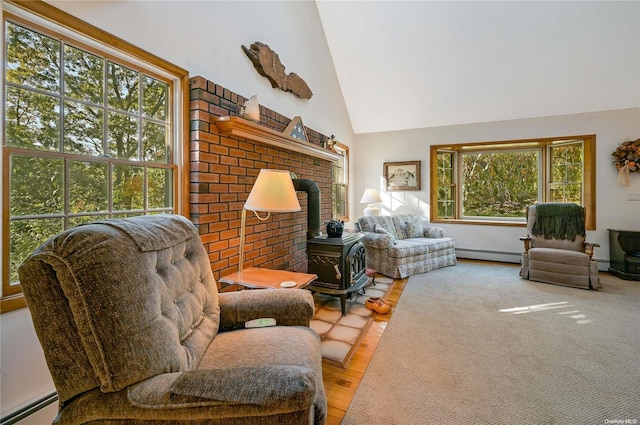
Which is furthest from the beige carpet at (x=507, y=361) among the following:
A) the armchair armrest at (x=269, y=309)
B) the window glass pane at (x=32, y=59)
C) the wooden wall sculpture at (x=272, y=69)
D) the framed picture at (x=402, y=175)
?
the wooden wall sculpture at (x=272, y=69)

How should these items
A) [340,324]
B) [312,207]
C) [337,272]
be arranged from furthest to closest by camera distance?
[312,207] → [337,272] → [340,324]

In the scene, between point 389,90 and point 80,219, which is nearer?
point 80,219

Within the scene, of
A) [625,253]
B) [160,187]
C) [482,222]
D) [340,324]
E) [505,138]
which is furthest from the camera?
[482,222]

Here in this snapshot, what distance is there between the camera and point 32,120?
134 centimetres

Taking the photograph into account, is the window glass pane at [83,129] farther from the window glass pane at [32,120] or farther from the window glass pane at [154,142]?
the window glass pane at [154,142]

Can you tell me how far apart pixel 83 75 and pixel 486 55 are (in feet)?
14.8

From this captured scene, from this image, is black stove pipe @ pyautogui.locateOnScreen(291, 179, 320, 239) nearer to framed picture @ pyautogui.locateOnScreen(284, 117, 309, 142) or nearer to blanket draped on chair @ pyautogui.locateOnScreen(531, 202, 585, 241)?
framed picture @ pyautogui.locateOnScreen(284, 117, 309, 142)

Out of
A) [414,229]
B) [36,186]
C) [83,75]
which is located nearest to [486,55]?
[414,229]

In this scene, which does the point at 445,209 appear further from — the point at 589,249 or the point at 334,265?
the point at 334,265

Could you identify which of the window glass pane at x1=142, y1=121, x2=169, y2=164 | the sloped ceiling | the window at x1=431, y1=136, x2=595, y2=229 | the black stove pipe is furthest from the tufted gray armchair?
the window at x1=431, y1=136, x2=595, y2=229

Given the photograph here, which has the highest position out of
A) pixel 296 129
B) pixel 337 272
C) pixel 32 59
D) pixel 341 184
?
pixel 296 129

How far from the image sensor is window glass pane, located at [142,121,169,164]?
1.83m

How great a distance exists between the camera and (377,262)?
→ 4137mm

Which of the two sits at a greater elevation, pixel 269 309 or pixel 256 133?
pixel 256 133
